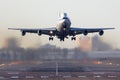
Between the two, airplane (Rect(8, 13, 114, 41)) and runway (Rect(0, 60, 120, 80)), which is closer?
airplane (Rect(8, 13, 114, 41))

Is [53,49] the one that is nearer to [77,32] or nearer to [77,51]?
[77,51]

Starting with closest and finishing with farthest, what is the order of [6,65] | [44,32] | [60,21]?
1. [60,21]
2. [44,32]
3. [6,65]

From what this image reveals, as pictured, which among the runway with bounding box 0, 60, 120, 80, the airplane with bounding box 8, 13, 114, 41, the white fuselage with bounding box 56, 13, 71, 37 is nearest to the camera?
the white fuselage with bounding box 56, 13, 71, 37

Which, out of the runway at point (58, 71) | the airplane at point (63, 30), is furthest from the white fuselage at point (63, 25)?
the runway at point (58, 71)

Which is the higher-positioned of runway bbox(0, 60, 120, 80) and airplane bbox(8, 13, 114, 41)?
airplane bbox(8, 13, 114, 41)

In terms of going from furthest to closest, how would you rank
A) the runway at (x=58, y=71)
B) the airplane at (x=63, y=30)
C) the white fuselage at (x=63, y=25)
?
the runway at (x=58, y=71) → the airplane at (x=63, y=30) → the white fuselage at (x=63, y=25)

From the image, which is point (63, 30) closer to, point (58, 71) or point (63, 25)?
point (63, 25)

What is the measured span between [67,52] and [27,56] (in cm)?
1625

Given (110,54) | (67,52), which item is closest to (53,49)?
(67,52)

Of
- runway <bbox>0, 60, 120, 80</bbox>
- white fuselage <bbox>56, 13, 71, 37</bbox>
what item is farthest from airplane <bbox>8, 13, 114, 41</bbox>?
runway <bbox>0, 60, 120, 80</bbox>

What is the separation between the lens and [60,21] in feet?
302

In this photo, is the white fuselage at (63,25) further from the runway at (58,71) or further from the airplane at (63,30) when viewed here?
the runway at (58,71)

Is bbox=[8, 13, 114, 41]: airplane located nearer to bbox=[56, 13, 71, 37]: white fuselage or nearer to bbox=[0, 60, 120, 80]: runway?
bbox=[56, 13, 71, 37]: white fuselage

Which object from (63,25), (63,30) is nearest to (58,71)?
(63,30)
